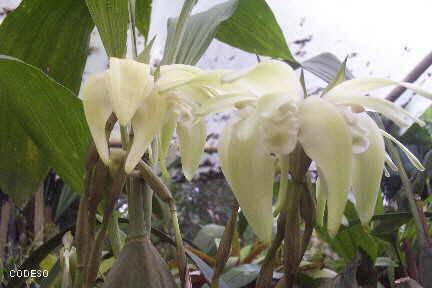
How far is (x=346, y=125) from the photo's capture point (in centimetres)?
23

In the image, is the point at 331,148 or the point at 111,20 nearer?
the point at 331,148

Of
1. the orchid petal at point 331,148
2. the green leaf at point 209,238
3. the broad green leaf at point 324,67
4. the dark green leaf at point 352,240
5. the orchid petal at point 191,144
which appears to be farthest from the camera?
the green leaf at point 209,238

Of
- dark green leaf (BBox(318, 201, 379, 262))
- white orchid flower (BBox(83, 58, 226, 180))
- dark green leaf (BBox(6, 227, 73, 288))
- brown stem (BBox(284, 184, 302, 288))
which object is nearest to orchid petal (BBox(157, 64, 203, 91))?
white orchid flower (BBox(83, 58, 226, 180))

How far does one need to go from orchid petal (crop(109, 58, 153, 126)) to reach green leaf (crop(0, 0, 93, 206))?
1.34 ft

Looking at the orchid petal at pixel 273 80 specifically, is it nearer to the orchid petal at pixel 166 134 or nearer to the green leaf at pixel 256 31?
the orchid petal at pixel 166 134

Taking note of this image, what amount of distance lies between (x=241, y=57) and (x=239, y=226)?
84 cm

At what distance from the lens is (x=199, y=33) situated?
54cm

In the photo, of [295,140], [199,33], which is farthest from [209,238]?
[295,140]

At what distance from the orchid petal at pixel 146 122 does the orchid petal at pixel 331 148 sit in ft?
0.30

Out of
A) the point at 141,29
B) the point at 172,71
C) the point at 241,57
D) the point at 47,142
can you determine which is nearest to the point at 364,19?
the point at 241,57

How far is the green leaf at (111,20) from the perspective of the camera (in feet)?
1.36

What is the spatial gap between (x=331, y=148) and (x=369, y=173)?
0.15 ft

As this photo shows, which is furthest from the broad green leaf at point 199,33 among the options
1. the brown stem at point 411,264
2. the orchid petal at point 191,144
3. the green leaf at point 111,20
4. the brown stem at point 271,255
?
the brown stem at point 411,264

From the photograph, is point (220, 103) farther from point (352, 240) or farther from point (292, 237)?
point (352, 240)
